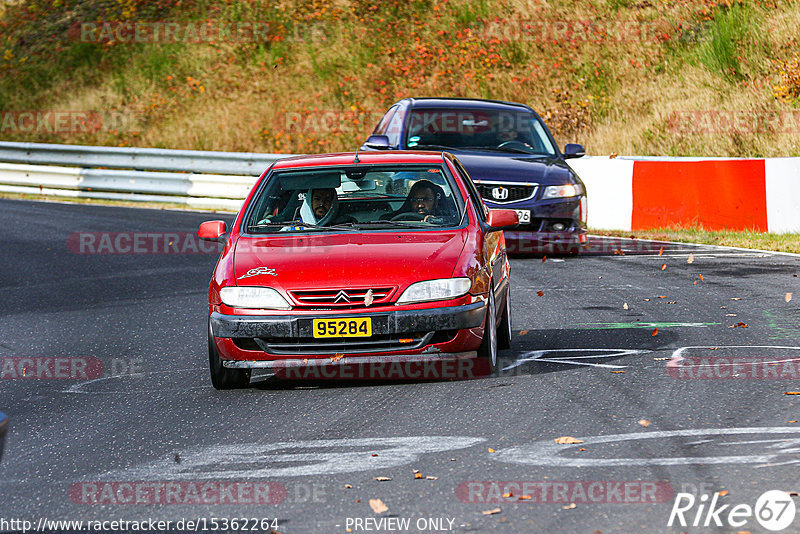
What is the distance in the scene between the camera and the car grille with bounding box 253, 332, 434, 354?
7.44 meters

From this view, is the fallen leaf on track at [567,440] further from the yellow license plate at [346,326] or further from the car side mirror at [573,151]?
the car side mirror at [573,151]

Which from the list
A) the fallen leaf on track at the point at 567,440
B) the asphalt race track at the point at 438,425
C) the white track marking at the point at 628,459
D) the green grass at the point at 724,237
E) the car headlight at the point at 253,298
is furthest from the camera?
the green grass at the point at 724,237

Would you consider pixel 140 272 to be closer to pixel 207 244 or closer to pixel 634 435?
pixel 207 244

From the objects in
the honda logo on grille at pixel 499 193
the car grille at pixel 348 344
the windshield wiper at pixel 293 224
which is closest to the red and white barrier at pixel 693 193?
the honda logo on grille at pixel 499 193

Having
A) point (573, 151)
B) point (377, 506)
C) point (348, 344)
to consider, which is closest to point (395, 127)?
point (573, 151)

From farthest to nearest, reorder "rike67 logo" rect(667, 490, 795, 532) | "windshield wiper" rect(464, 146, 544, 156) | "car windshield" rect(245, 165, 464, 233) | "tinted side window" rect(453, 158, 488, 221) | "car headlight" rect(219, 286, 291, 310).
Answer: "windshield wiper" rect(464, 146, 544, 156)
"tinted side window" rect(453, 158, 488, 221)
"car windshield" rect(245, 165, 464, 233)
"car headlight" rect(219, 286, 291, 310)
"rike67 logo" rect(667, 490, 795, 532)

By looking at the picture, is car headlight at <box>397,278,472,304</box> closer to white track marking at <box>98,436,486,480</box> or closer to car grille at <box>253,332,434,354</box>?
car grille at <box>253,332,434,354</box>

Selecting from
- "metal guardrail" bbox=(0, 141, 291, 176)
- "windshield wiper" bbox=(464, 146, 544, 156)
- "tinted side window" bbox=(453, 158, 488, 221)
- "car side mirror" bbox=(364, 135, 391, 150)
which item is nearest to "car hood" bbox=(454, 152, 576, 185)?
"windshield wiper" bbox=(464, 146, 544, 156)

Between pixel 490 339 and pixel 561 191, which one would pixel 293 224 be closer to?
pixel 490 339

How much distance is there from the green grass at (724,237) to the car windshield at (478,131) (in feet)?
9.95

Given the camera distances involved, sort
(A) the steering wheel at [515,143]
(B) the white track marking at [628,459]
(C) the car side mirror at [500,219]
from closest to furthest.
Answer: (B) the white track marking at [628,459]
(C) the car side mirror at [500,219]
(A) the steering wheel at [515,143]

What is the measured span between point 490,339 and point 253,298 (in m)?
1.54

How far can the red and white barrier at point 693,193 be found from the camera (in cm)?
1727

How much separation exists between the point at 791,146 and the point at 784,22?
6034mm
